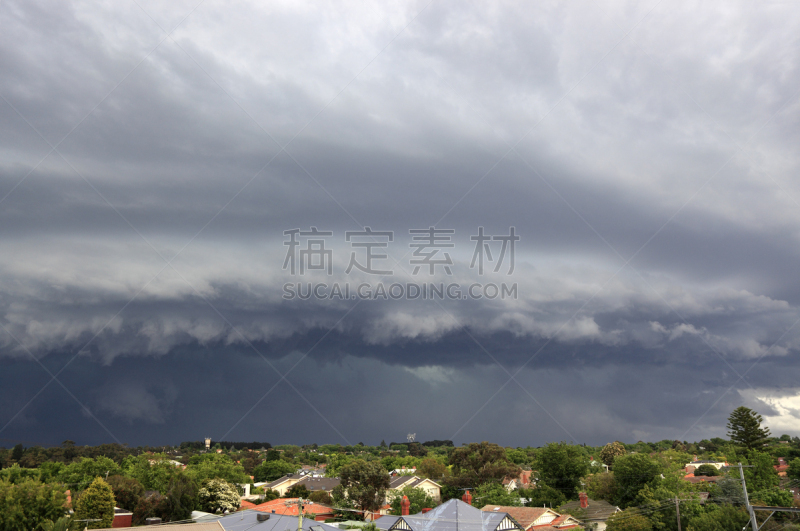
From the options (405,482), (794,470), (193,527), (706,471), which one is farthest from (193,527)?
(706,471)

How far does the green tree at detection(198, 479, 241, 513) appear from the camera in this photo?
56.0 m

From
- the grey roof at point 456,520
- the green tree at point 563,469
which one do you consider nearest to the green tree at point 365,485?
the grey roof at point 456,520

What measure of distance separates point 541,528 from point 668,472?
18.9m

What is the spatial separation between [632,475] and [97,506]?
54.5 metres

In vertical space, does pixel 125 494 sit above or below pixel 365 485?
above

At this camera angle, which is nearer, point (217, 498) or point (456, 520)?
point (456, 520)

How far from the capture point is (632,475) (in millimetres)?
57469

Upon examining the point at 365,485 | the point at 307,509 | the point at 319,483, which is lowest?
the point at 319,483

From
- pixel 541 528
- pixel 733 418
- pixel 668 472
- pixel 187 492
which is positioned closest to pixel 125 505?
pixel 187 492

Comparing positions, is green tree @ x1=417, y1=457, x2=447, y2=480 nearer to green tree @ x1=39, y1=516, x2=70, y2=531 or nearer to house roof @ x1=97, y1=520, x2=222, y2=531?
house roof @ x1=97, y1=520, x2=222, y2=531

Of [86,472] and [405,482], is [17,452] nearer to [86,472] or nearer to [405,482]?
[86,472]

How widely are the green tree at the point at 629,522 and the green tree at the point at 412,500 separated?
24.3m

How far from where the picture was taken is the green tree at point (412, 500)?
195 feet

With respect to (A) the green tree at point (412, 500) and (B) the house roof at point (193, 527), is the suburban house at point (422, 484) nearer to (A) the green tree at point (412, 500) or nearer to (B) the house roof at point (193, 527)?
(A) the green tree at point (412, 500)
